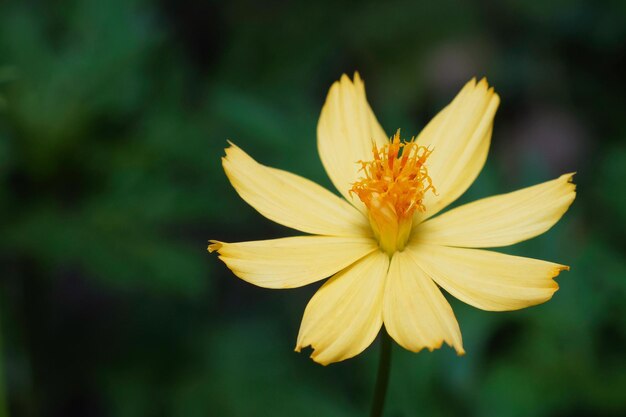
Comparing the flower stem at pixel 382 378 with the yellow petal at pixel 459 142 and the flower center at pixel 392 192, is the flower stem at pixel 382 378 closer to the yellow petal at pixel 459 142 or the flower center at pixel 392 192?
the flower center at pixel 392 192

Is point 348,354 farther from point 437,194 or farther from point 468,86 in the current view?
point 468,86

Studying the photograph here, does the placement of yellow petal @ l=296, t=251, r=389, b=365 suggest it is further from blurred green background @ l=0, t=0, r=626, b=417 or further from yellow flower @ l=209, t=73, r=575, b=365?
blurred green background @ l=0, t=0, r=626, b=417

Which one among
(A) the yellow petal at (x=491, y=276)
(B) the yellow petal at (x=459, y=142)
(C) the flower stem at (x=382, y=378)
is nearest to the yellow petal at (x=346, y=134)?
(B) the yellow petal at (x=459, y=142)

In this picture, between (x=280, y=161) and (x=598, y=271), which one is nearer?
(x=598, y=271)

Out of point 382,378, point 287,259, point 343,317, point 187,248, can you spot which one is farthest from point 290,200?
point 187,248

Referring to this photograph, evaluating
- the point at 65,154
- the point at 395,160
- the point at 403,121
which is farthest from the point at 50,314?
the point at 395,160

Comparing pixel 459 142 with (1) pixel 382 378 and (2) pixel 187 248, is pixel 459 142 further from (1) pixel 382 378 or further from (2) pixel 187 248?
Result: (2) pixel 187 248

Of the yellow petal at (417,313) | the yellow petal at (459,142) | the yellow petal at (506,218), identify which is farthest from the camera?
the yellow petal at (459,142)
